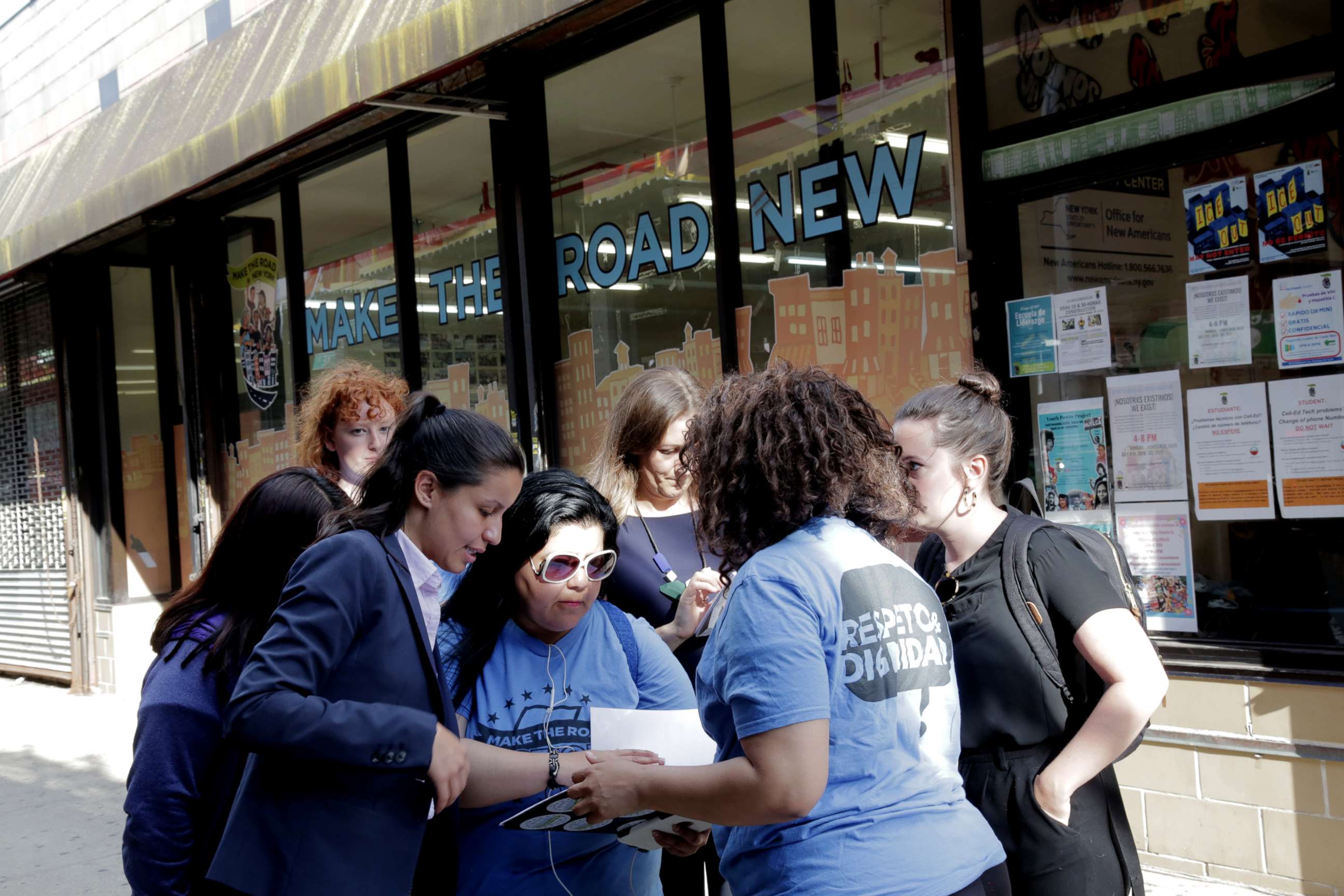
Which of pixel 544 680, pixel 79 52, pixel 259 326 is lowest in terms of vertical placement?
pixel 544 680

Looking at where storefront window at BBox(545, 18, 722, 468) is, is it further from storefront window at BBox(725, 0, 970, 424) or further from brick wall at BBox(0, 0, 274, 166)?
brick wall at BBox(0, 0, 274, 166)

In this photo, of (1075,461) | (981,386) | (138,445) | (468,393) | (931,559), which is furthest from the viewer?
(138,445)

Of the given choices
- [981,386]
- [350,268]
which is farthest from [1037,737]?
[350,268]

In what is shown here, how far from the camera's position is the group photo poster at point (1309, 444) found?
13.8ft

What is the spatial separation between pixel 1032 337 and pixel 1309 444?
3.72ft

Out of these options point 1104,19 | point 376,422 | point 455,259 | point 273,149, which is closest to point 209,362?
point 273,149

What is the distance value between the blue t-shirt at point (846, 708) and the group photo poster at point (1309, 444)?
287 centimetres

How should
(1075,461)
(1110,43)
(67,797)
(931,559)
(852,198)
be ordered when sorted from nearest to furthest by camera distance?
(931,559)
(1110,43)
(1075,461)
(852,198)
(67,797)

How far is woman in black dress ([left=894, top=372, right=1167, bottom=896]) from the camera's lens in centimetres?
250

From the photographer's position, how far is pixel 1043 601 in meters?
2.60

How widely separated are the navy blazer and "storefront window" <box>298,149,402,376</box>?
627 cm

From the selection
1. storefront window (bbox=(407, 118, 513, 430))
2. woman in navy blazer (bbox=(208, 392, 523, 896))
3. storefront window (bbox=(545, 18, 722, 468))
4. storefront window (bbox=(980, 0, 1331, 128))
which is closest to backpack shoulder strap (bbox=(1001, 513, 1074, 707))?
woman in navy blazer (bbox=(208, 392, 523, 896))

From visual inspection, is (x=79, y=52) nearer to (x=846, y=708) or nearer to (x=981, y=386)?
(x=981, y=386)

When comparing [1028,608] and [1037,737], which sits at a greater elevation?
[1028,608]
